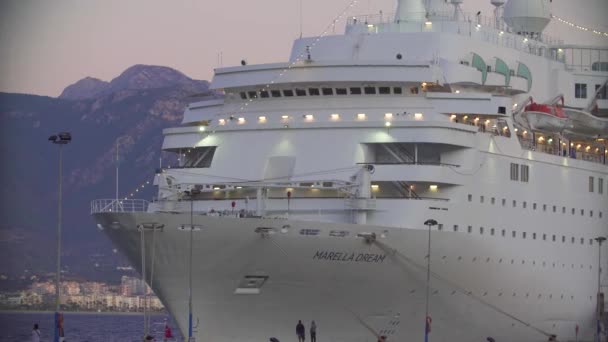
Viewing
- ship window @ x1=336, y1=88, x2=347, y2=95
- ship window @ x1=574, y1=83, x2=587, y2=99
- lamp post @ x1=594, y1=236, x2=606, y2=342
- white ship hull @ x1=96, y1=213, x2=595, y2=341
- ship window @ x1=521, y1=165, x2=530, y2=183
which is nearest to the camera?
white ship hull @ x1=96, y1=213, x2=595, y2=341

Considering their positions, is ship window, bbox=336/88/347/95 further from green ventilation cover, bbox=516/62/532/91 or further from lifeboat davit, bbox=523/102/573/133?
green ventilation cover, bbox=516/62/532/91

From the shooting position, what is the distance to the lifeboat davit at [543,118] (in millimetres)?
58281

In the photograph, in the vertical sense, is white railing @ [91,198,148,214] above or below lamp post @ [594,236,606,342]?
above

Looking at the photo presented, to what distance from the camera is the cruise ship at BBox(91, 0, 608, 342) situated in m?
48.3

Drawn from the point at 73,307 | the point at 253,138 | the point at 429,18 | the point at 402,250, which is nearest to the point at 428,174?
the point at 402,250

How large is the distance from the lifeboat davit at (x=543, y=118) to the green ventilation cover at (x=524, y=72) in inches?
67.5

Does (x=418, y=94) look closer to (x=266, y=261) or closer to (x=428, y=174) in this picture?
(x=428, y=174)

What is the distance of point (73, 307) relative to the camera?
192 metres

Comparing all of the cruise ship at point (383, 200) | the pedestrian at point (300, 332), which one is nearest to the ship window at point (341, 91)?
the cruise ship at point (383, 200)

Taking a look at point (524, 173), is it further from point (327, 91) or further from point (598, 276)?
point (327, 91)

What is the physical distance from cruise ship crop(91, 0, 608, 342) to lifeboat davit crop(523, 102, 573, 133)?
0.24 ft

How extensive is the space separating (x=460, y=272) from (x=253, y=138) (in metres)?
8.23

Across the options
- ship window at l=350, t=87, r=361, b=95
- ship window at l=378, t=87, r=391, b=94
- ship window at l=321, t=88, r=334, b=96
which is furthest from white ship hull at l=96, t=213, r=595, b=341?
ship window at l=321, t=88, r=334, b=96

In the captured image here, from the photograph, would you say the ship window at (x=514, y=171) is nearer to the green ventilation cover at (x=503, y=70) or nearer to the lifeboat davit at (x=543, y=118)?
the lifeboat davit at (x=543, y=118)
